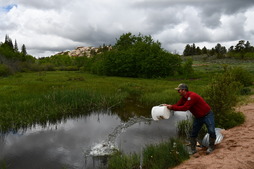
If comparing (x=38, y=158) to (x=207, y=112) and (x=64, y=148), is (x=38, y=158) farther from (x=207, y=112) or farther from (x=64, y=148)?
(x=207, y=112)

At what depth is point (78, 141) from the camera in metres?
7.38

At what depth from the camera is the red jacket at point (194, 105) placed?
16.6 ft

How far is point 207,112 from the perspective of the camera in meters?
5.33

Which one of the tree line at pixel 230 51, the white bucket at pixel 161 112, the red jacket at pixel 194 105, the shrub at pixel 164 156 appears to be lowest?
the shrub at pixel 164 156

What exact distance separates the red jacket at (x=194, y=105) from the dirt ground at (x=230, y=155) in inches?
46.5

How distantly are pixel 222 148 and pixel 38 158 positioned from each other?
587 cm

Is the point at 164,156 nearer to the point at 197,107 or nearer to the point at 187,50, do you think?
the point at 197,107

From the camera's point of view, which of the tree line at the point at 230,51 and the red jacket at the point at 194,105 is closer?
the red jacket at the point at 194,105

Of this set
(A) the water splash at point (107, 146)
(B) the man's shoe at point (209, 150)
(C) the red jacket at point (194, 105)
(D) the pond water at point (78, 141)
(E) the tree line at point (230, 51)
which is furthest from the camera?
(E) the tree line at point (230, 51)

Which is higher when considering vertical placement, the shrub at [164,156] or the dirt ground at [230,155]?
the dirt ground at [230,155]

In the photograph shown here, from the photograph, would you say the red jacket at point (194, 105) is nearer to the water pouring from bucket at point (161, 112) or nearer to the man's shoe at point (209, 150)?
the water pouring from bucket at point (161, 112)

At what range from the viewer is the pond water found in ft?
19.1

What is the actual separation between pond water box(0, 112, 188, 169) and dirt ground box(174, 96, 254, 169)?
2.10 metres

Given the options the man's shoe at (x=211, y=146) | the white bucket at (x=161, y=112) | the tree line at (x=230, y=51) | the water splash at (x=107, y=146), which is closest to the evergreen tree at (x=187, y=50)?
the tree line at (x=230, y=51)
